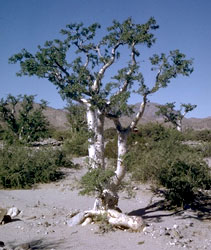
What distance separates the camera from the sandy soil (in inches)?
241

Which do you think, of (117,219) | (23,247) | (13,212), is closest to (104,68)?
(117,219)

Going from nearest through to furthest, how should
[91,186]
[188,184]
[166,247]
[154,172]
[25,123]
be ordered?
[166,247]
[91,186]
[188,184]
[154,172]
[25,123]

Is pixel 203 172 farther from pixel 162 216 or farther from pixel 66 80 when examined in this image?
pixel 66 80

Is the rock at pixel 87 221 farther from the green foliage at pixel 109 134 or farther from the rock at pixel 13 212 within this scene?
the green foliage at pixel 109 134

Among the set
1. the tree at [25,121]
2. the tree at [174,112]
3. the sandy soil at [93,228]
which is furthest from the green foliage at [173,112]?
the sandy soil at [93,228]

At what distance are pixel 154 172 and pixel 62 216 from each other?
4714 mm

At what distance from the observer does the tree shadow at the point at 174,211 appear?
8.41 m

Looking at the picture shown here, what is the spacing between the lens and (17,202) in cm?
1077

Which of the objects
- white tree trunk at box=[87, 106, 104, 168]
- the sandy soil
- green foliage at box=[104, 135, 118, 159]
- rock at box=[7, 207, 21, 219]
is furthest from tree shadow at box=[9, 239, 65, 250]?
green foliage at box=[104, 135, 118, 159]

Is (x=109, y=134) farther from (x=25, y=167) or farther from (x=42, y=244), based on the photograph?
(x=42, y=244)

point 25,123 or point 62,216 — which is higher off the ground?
point 25,123

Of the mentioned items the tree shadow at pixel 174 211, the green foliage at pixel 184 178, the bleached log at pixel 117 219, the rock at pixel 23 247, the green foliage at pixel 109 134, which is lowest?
the tree shadow at pixel 174 211

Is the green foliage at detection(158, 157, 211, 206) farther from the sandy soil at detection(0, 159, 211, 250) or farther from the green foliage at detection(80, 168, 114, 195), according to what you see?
the green foliage at detection(80, 168, 114, 195)

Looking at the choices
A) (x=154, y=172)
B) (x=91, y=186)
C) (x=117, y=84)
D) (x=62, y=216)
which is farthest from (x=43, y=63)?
(x=154, y=172)
